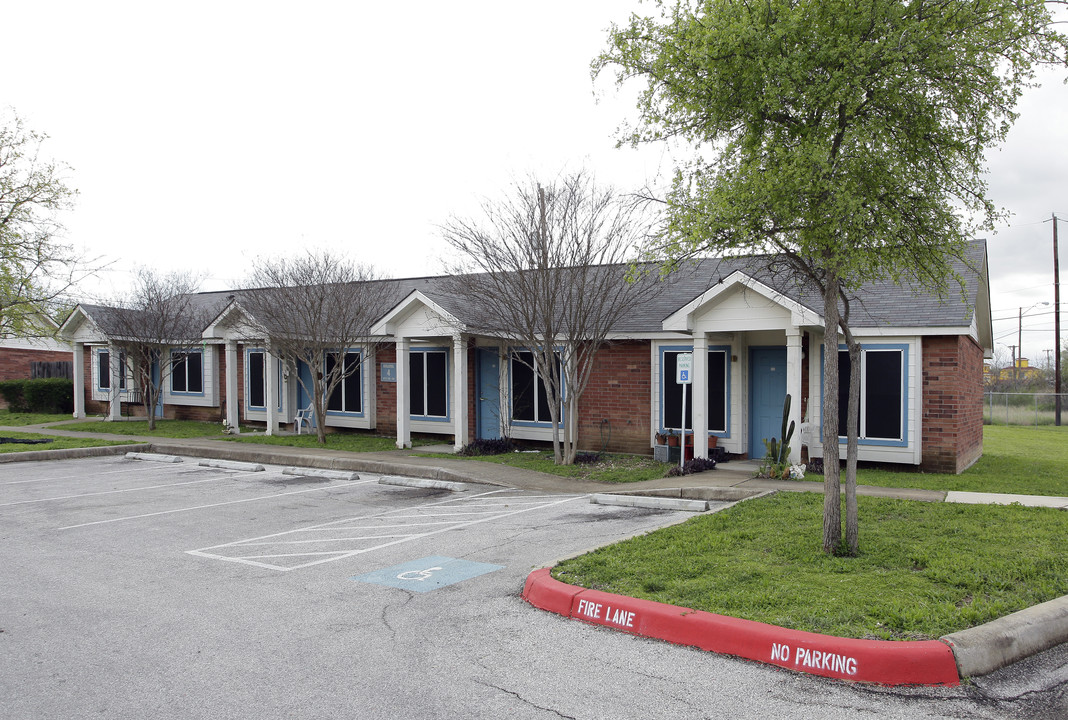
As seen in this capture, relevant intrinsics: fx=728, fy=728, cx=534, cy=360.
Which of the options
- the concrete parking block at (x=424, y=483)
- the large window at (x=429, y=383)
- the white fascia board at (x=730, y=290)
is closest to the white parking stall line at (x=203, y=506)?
the concrete parking block at (x=424, y=483)

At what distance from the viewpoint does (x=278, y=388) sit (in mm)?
21812

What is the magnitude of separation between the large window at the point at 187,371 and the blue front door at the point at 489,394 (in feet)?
38.9

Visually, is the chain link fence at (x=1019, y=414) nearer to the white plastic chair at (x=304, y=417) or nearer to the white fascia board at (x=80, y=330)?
the white plastic chair at (x=304, y=417)

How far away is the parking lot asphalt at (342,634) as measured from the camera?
426 cm

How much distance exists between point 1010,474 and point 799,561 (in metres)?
9.18

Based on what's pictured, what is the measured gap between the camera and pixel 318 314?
1823 centimetres

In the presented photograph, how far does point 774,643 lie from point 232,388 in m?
20.4

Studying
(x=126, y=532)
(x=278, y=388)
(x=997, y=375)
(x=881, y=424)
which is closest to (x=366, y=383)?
(x=278, y=388)

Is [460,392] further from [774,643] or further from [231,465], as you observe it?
[774,643]

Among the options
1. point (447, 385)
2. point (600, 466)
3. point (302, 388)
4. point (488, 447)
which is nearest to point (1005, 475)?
point (600, 466)

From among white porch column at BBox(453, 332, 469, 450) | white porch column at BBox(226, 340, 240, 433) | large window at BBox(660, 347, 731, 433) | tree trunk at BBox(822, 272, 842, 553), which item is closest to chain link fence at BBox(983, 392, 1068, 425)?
large window at BBox(660, 347, 731, 433)

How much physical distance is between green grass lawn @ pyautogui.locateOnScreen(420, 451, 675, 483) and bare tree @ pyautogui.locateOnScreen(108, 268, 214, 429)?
12.4 metres

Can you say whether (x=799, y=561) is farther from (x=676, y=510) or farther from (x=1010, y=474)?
(x=1010, y=474)

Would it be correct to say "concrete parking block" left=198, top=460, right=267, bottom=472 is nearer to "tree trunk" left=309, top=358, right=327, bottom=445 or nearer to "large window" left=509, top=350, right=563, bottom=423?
"tree trunk" left=309, top=358, right=327, bottom=445
